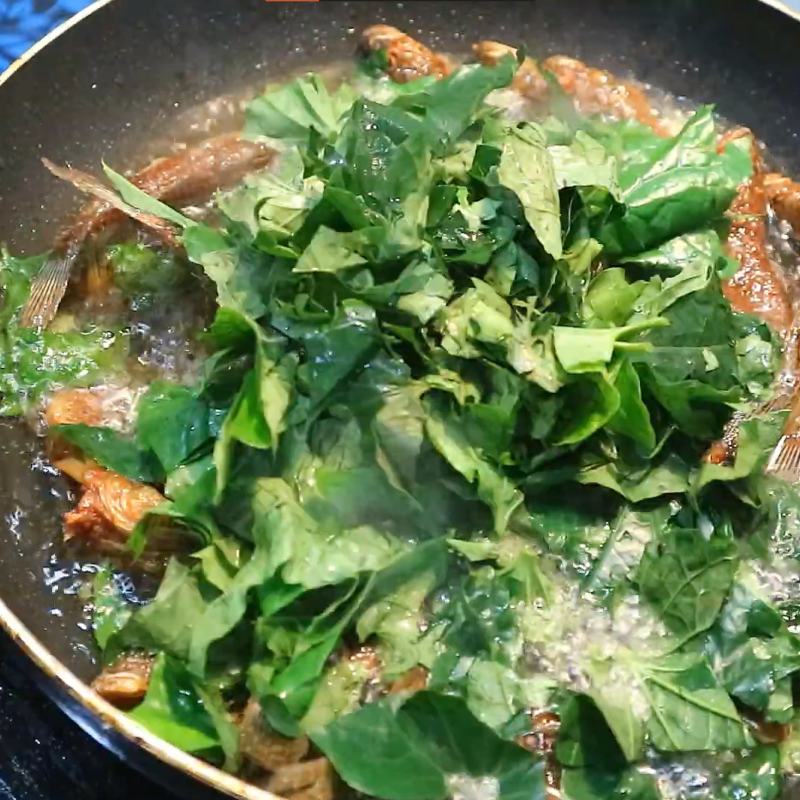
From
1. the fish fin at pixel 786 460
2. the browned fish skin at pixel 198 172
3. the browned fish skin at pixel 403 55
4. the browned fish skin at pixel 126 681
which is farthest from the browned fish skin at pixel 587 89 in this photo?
the browned fish skin at pixel 126 681

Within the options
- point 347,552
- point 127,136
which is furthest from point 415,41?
point 347,552

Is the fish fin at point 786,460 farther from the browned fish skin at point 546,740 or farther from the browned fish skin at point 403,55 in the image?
the browned fish skin at point 403,55

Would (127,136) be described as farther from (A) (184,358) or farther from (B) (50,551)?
(B) (50,551)

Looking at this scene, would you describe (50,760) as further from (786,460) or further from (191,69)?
(191,69)

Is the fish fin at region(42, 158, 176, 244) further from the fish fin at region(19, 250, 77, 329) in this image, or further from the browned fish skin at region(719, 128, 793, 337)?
the browned fish skin at region(719, 128, 793, 337)

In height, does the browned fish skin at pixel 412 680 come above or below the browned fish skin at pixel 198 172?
below

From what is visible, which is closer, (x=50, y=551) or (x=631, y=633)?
(x=631, y=633)
